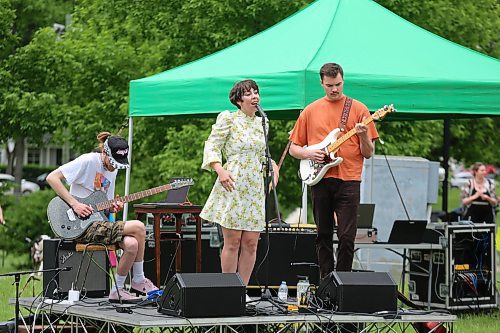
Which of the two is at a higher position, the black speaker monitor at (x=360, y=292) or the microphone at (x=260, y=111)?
the microphone at (x=260, y=111)

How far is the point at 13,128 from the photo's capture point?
20.0m

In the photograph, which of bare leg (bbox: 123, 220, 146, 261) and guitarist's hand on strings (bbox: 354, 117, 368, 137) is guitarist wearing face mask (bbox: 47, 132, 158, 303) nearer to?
bare leg (bbox: 123, 220, 146, 261)

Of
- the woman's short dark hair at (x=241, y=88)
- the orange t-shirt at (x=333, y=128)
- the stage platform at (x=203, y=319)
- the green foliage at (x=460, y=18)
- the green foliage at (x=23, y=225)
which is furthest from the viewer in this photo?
the green foliage at (x=23, y=225)

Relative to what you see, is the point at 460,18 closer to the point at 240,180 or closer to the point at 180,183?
the point at 180,183

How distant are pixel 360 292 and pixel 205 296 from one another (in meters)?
1.12

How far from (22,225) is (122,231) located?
970 cm

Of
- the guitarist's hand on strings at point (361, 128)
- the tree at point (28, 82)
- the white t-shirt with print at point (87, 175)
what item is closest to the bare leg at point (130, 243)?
the white t-shirt with print at point (87, 175)

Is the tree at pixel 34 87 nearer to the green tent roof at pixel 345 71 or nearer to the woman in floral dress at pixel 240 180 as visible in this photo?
the green tent roof at pixel 345 71

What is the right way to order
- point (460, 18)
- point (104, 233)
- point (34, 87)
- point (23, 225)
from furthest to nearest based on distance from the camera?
point (34, 87)
point (460, 18)
point (23, 225)
point (104, 233)

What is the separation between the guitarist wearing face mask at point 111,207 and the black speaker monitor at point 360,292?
57.8 inches

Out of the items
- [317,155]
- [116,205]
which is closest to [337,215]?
[317,155]

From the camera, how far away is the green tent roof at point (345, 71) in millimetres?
9531

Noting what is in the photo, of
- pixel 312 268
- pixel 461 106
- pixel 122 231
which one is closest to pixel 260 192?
pixel 122 231

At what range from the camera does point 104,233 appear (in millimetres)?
8156
